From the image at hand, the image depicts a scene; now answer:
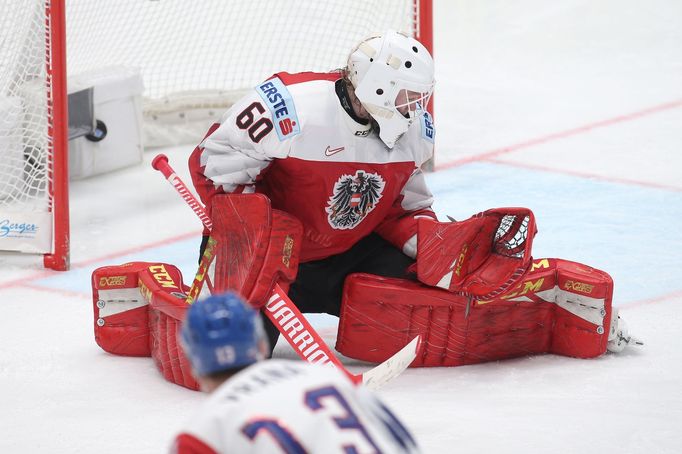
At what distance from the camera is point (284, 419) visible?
1.75 m

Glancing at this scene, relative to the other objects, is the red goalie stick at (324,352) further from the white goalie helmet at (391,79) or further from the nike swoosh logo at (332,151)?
the white goalie helmet at (391,79)

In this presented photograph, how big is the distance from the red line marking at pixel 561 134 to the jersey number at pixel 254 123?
8.20 ft

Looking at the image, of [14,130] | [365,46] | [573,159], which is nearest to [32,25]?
[14,130]

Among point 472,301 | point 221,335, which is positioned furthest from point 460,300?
point 221,335

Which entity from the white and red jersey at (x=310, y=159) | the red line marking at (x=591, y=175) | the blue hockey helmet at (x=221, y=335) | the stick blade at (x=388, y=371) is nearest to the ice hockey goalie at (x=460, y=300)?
the white and red jersey at (x=310, y=159)

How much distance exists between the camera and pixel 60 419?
131 inches

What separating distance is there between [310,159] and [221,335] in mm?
1701

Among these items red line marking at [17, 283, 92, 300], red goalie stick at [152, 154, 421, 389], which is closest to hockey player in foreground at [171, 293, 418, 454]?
red goalie stick at [152, 154, 421, 389]

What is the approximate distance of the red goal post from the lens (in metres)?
4.61

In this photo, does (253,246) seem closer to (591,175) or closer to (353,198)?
(353,198)

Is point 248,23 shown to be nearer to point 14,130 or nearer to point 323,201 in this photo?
point 14,130

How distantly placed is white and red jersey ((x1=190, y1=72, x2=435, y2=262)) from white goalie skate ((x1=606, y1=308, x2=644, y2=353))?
0.69m

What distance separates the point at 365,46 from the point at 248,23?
2671 millimetres

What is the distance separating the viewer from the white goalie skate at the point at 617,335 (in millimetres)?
3637
